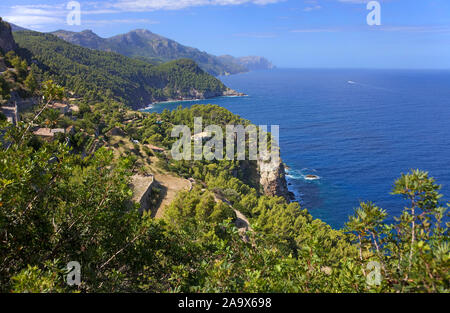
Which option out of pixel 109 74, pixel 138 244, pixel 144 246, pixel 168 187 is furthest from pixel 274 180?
pixel 109 74

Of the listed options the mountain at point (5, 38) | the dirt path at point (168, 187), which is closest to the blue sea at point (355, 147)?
the dirt path at point (168, 187)

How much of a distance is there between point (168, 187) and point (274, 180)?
26544 mm

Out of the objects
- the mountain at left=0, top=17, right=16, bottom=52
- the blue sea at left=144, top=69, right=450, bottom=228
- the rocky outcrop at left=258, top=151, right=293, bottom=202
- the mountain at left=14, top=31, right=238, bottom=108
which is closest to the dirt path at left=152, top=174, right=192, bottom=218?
the rocky outcrop at left=258, top=151, right=293, bottom=202

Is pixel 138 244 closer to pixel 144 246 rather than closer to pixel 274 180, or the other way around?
pixel 144 246

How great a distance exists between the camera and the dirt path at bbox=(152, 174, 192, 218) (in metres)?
31.1

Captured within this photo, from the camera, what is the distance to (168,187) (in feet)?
119

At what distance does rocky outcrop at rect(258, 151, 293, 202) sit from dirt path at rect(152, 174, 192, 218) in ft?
73.9

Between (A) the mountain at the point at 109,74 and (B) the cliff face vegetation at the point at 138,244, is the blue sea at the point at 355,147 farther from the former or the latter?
(A) the mountain at the point at 109,74

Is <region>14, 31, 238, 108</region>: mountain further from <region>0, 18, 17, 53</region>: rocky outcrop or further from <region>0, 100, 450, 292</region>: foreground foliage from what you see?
<region>0, 100, 450, 292</region>: foreground foliage
